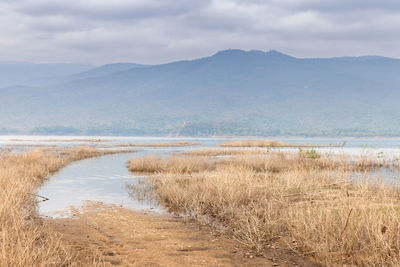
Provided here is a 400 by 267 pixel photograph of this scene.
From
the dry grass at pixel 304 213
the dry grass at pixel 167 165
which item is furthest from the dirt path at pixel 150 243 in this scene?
the dry grass at pixel 167 165

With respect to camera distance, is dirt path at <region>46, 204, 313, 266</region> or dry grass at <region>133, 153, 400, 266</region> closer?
dry grass at <region>133, 153, 400, 266</region>

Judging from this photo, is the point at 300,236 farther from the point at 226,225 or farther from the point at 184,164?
the point at 184,164

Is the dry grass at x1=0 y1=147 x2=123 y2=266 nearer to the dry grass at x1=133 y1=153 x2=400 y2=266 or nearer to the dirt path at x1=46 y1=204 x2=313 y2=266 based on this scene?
the dirt path at x1=46 y1=204 x2=313 y2=266

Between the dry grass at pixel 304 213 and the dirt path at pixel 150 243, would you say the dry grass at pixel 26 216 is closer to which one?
the dirt path at pixel 150 243

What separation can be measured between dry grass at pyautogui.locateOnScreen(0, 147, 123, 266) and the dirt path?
1.87 feet

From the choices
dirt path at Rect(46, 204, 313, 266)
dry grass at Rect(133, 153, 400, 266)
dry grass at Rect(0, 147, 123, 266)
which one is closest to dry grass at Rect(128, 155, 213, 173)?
dry grass at Rect(133, 153, 400, 266)

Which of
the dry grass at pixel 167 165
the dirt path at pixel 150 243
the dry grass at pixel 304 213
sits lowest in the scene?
the dry grass at pixel 167 165

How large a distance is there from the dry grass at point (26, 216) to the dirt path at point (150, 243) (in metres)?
0.57

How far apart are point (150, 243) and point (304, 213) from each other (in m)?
4.22

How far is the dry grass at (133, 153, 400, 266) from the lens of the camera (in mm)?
7691

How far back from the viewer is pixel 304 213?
411 inches

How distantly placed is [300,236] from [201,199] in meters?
5.68

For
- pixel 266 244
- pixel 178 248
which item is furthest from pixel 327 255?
pixel 178 248

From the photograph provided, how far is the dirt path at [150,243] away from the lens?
832cm
